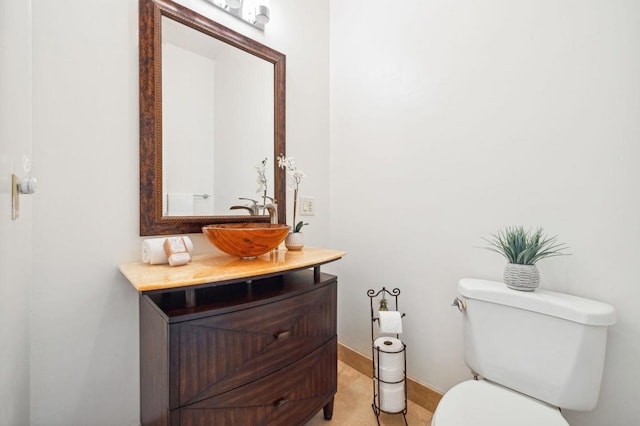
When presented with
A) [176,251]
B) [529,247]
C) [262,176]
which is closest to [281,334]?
[176,251]

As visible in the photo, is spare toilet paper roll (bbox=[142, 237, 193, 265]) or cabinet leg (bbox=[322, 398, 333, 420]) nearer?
spare toilet paper roll (bbox=[142, 237, 193, 265])

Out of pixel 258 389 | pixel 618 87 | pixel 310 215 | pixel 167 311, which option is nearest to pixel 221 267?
pixel 167 311

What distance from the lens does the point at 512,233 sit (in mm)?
1074

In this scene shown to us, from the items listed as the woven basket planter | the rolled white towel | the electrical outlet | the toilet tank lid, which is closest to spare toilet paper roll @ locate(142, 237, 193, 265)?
the rolled white towel

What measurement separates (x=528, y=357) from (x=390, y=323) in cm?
51

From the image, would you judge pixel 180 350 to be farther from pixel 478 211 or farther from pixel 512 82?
pixel 512 82

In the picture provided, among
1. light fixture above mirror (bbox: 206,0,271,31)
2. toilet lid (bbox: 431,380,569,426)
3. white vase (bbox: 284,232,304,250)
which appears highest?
light fixture above mirror (bbox: 206,0,271,31)

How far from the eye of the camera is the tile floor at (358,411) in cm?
130

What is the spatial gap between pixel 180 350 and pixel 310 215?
1.09 m

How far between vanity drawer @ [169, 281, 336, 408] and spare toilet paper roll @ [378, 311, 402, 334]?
321 mm

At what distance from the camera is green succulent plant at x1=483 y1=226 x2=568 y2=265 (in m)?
1.01

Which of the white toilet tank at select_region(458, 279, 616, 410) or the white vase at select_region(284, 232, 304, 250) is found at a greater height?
the white vase at select_region(284, 232, 304, 250)

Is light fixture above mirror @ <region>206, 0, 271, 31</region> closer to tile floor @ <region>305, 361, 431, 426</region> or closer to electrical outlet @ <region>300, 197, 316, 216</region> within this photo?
electrical outlet @ <region>300, 197, 316, 216</region>

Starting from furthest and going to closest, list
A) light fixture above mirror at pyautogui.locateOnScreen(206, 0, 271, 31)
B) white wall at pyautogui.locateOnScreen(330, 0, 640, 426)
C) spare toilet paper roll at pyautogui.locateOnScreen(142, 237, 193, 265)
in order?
light fixture above mirror at pyautogui.locateOnScreen(206, 0, 271, 31) < spare toilet paper roll at pyautogui.locateOnScreen(142, 237, 193, 265) < white wall at pyautogui.locateOnScreen(330, 0, 640, 426)
